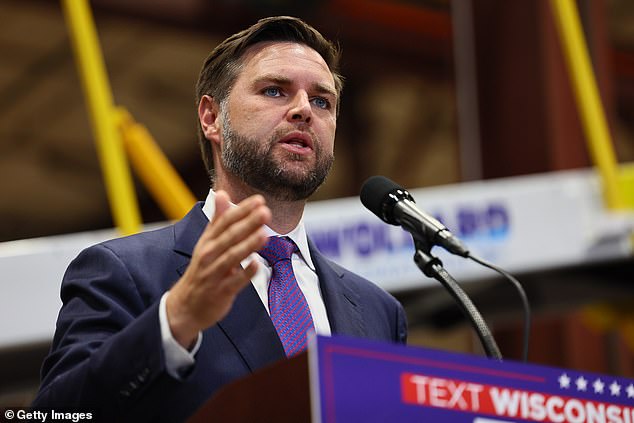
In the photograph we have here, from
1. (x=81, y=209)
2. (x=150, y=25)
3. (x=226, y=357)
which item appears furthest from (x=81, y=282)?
(x=81, y=209)

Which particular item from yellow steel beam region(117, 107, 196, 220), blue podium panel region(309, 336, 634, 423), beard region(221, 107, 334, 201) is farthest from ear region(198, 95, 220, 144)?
yellow steel beam region(117, 107, 196, 220)

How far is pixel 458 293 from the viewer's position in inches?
79.7

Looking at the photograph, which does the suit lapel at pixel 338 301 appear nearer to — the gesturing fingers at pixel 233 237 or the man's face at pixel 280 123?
the man's face at pixel 280 123

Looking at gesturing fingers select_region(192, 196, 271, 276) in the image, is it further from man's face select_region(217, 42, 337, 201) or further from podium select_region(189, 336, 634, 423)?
man's face select_region(217, 42, 337, 201)

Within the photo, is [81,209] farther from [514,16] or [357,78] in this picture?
[514,16]

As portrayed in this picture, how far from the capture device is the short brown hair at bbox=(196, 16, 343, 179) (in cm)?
229

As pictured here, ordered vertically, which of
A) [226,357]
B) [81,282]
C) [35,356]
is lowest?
[226,357]

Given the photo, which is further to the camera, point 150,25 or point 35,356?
point 150,25

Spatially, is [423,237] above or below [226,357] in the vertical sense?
above

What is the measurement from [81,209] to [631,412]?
245 inches

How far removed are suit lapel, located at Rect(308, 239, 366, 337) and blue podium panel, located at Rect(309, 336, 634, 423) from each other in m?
0.53

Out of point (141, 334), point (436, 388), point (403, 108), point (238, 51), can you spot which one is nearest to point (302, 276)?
point (238, 51)

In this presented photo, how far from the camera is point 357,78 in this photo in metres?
7.60

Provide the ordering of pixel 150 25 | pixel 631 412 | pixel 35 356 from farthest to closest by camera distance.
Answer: pixel 150 25
pixel 35 356
pixel 631 412
